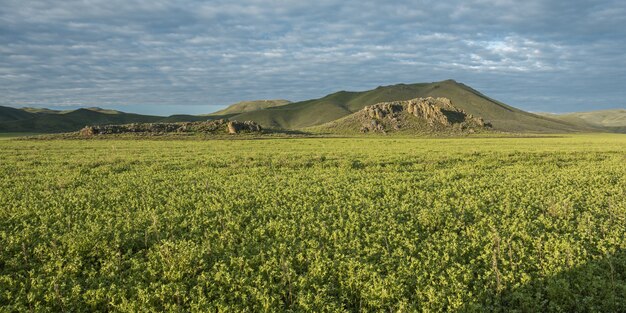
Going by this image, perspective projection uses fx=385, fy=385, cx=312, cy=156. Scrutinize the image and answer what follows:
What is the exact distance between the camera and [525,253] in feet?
37.2

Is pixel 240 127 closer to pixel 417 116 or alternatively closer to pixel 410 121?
pixel 410 121

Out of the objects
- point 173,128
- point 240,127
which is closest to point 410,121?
point 240,127

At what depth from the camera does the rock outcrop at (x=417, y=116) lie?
5172 inches

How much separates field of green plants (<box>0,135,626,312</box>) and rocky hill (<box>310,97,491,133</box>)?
109 m

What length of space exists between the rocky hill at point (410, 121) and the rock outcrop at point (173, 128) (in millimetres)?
41713

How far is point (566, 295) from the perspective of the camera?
9.02 m

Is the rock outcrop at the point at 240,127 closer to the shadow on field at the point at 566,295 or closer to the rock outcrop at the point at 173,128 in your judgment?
the rock outcrop at the point at 173,128

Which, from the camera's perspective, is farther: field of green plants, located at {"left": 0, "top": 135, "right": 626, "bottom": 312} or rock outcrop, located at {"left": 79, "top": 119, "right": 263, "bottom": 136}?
rock outcrop, located at {"left": 79, "top": 119, "right": 263, "bottom": 136}

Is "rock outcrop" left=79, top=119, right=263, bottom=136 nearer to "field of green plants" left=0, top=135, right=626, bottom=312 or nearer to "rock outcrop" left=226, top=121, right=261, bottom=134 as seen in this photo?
"rock outcrop" left=226, top=121, right=261, bottom=134

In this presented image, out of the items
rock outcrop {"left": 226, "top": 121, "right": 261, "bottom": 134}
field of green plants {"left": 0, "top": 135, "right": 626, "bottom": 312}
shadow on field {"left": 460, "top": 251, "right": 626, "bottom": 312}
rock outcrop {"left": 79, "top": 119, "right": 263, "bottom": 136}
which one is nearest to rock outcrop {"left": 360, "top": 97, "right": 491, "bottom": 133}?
rock outcrop {"left": 226, "top": 121, "right": 261, "bottom": 134}

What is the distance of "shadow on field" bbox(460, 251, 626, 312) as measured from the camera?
341 inches

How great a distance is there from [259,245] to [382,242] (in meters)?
3.90

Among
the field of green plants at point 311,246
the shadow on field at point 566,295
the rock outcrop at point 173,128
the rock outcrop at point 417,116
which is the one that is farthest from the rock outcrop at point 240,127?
the shadow on field at point 566,295

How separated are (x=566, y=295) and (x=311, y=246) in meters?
6.56
